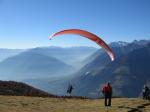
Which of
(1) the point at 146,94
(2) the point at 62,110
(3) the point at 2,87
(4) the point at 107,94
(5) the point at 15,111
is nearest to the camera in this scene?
(5) the point at 15,111

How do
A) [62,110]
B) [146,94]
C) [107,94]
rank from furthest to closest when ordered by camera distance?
1. [146,94]
2. [107,94]
3. [62,110]

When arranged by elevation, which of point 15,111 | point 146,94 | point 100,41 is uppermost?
point 100,41

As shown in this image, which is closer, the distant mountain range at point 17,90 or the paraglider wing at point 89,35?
the paraglider wing at point 89,35

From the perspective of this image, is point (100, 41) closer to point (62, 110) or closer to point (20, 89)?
point (62, 110)

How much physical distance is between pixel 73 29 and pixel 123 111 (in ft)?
36.3

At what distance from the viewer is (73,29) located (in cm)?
3659

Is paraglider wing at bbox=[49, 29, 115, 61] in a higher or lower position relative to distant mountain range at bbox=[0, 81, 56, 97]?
higher

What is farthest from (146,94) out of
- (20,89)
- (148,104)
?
(20,89)

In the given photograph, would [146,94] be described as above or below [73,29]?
below

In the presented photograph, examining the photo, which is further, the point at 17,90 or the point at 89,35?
the point at 17,90

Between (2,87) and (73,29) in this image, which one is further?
(2,87)

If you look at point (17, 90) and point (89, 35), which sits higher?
point (89, 35)

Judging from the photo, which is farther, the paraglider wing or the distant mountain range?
the distant mountain range

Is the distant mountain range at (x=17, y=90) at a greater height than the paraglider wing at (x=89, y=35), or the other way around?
the paraglider wing at (x=89, y=35)
